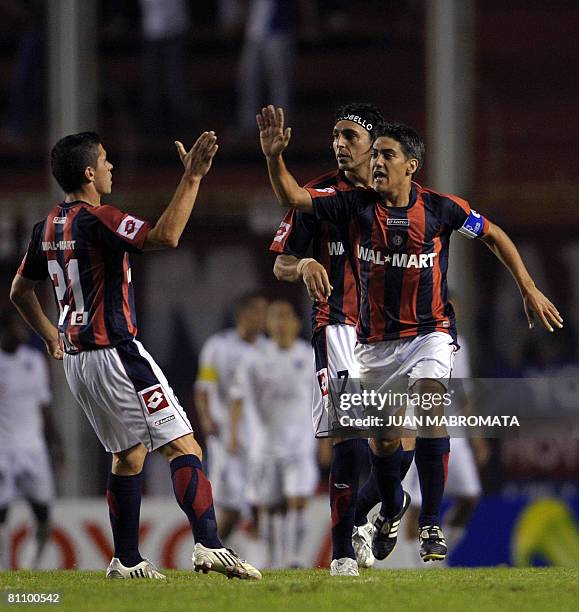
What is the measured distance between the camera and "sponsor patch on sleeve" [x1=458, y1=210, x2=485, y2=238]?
6.77m

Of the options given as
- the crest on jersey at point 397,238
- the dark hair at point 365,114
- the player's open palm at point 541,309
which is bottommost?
the player's open palm at point 541,309

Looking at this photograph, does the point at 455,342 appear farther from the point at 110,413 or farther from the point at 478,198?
the point at 478,198

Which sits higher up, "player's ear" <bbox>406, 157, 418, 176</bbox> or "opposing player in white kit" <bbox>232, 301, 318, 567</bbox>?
"player's ear" <bbox>406, 157, 418, 176</bbox>

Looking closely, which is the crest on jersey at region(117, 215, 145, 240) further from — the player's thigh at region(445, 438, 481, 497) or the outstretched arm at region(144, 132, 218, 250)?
the player's thigh at region(445, 438, 481, 497)

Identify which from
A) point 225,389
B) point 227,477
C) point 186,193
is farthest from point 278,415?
point 186,193

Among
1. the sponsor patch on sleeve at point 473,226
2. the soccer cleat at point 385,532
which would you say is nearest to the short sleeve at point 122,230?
the sponsor patch on sleeve at point 473,226

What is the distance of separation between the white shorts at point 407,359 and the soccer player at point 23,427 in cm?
588

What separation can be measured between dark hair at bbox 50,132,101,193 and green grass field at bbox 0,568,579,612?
1.67 m

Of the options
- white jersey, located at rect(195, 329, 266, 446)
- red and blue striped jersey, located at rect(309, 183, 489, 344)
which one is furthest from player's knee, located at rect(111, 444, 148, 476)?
white jersey, located at rect(195, 329, 266, 446)

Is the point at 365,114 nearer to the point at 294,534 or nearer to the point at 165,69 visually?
the point at 294,534

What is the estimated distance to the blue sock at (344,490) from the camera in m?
6.46

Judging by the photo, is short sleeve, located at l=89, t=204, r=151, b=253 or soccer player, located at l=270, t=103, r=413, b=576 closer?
short sleeve, located at l=89, t=204, r=151, b=253

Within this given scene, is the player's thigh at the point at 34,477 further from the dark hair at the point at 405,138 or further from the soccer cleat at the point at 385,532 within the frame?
the dark hair at the point at 405,138

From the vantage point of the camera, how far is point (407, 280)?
6699 millimetres
